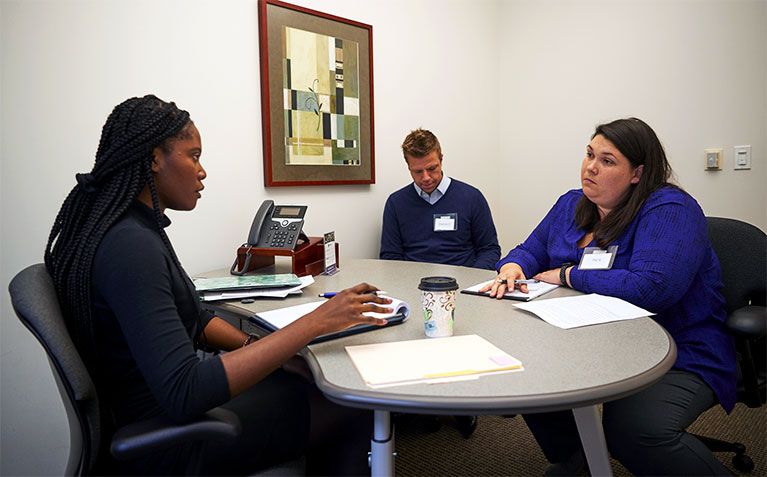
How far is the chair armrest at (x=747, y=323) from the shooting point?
5.08 ft

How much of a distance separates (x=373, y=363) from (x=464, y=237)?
1952 mm

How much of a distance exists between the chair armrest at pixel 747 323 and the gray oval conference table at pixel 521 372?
1.42 feet

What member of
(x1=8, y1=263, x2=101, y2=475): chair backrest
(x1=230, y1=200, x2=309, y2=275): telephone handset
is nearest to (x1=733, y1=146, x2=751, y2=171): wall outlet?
(x1=230, y1=200, x2=309, y2=275): telephone handset

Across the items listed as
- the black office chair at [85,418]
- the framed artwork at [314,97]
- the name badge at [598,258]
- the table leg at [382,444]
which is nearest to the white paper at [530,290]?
the name badge at [598,258]

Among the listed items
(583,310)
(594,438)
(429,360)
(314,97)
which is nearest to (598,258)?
(583,310)

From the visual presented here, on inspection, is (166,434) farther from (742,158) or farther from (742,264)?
(742,158)

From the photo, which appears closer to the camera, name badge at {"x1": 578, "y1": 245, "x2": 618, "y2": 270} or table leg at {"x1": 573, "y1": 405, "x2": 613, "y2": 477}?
table leg at {"x1": 573, "y1": 405, "x2": 613, "y2": 477}

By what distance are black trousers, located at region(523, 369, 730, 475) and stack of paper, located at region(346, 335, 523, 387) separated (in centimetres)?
55

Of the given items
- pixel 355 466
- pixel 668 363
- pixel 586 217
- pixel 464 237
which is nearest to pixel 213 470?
pixel 355 466

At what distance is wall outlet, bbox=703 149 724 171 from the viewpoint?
2887 mm

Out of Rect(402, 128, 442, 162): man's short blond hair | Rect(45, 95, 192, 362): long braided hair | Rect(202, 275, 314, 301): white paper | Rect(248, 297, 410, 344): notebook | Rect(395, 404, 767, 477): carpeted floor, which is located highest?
Rect(402, 128, 442, 162): man's short blond hair

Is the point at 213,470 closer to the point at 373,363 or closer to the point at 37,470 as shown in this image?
the point at 373,363

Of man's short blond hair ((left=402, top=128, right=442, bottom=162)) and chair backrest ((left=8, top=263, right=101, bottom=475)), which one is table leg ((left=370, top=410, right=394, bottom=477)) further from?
man's short blond hair ((left=402, top=128, right=442, bottom=162))

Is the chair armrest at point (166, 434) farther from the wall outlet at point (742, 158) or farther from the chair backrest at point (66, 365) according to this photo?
the wall outlet at point (742, 158)
